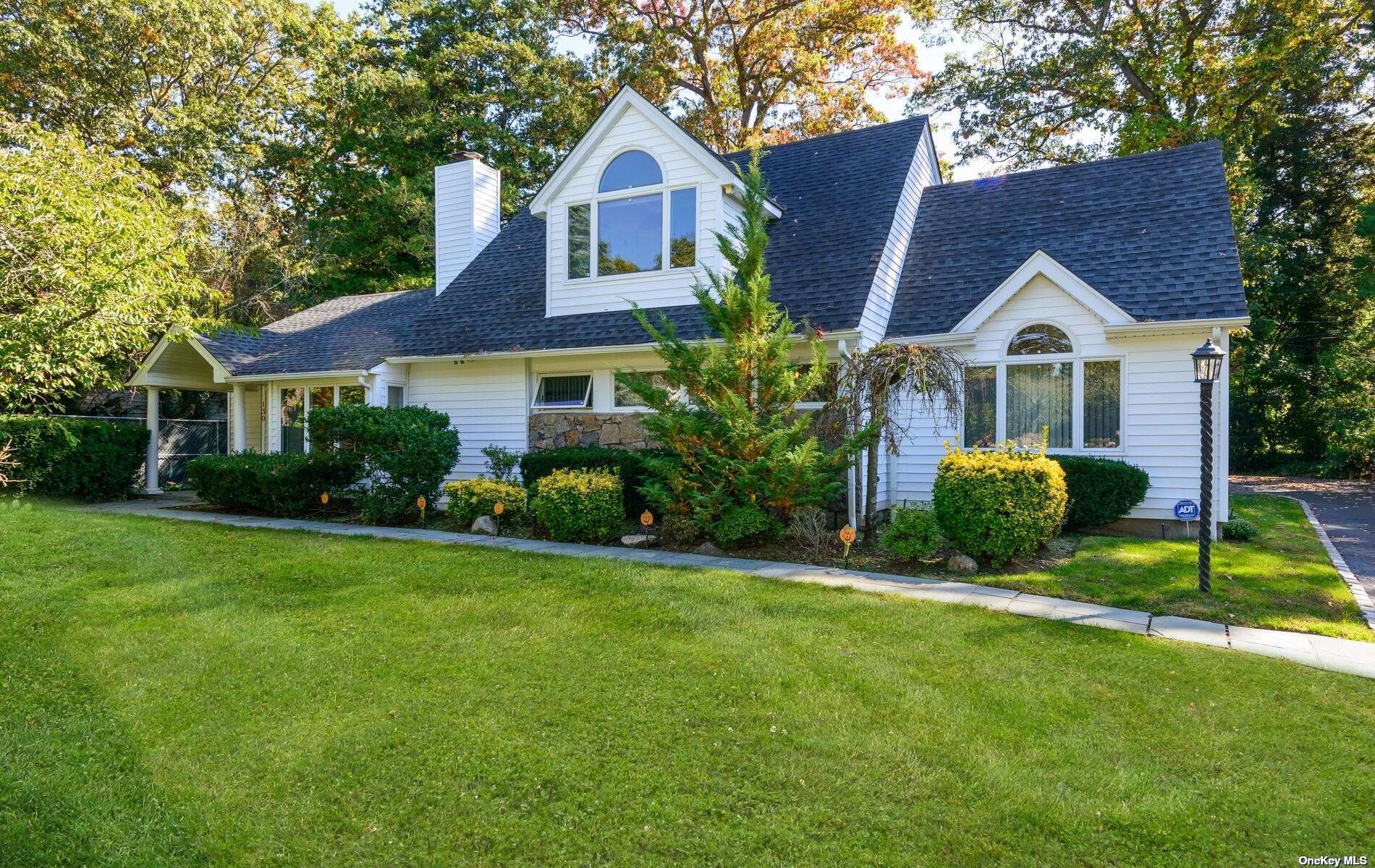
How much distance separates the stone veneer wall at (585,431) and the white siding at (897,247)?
142 inches

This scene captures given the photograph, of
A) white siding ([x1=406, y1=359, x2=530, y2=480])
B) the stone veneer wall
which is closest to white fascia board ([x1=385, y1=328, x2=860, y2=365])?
white siding ([x1=406, y1=359, x2=530, y2=480])

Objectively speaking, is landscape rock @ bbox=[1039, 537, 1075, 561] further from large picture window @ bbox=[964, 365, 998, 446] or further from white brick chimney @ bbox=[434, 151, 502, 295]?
white brick chimney @ bbox=[434, 151, 502, 295]

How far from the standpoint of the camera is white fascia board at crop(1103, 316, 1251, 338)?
8.54 meters

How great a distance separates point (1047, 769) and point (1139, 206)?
10.4m

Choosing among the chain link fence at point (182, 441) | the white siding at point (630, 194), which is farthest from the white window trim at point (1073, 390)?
the chain link fence at point (182, 441)

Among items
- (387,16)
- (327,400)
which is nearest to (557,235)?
(327,400)

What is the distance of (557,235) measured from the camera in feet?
39.1

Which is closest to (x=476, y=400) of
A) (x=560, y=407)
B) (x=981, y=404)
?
(x=560, y=407)

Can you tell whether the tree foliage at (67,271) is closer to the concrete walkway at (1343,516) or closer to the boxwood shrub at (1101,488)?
the boxwood shrub at (1101,488)

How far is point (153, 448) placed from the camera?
46.7ft

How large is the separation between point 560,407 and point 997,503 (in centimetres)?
696

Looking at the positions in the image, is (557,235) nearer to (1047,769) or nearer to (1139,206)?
(1139,206)

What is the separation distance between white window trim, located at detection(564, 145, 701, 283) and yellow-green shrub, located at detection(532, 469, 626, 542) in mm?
3768

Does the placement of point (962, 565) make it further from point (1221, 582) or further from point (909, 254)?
point (909, 254)
